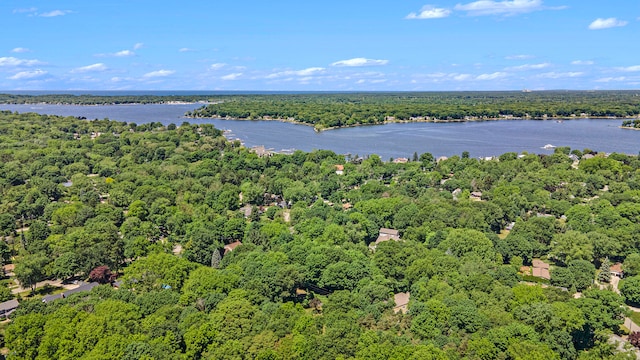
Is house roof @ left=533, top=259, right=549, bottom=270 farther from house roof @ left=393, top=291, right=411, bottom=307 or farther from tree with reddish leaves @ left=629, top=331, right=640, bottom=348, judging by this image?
house roof @ left=393, top=291, right=411, bottom=307

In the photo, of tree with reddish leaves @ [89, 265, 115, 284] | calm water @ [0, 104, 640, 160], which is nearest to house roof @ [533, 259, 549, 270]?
tree with reddish leaves @ [89, 265, 115, 284]

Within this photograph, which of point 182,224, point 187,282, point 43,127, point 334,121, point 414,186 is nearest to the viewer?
point 187,282

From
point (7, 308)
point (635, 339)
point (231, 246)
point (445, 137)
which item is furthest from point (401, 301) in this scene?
point (445, 137)

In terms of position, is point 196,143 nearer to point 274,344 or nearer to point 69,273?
point 69,273

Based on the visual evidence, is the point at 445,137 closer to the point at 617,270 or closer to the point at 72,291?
the point at 617,270

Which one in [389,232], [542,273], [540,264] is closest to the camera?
[542,273]

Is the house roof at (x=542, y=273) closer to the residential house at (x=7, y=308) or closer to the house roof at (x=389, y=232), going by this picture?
the house roof at (x=389, y=232)

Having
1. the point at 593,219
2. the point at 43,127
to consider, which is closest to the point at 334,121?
the point at 43,127
